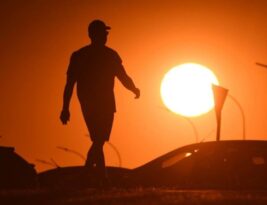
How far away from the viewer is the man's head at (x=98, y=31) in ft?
37.9

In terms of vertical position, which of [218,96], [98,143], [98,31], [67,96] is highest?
[218,96]

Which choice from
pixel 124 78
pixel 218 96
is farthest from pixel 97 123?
pixel 218 96

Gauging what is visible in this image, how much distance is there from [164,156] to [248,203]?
327 centimetres

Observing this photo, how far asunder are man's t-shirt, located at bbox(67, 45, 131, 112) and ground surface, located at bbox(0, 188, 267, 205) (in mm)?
1773

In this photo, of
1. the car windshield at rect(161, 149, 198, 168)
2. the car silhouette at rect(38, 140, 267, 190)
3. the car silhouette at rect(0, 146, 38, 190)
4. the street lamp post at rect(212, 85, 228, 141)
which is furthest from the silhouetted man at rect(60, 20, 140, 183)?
the street lamp post at rect(212, 85, 228, 141)

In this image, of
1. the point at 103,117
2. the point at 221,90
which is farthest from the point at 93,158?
the point at 221,90

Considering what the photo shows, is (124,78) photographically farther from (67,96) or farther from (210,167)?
(210,167)

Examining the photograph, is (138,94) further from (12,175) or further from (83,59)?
(12,175)

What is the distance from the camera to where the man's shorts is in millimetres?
11562

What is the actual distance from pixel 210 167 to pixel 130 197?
258 centimetres

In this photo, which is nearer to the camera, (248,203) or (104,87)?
(248,203)

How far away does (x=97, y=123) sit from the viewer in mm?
11586

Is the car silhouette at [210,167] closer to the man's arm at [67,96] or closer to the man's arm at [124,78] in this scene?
the man's arm at [67,96]

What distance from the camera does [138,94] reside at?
478 inches
